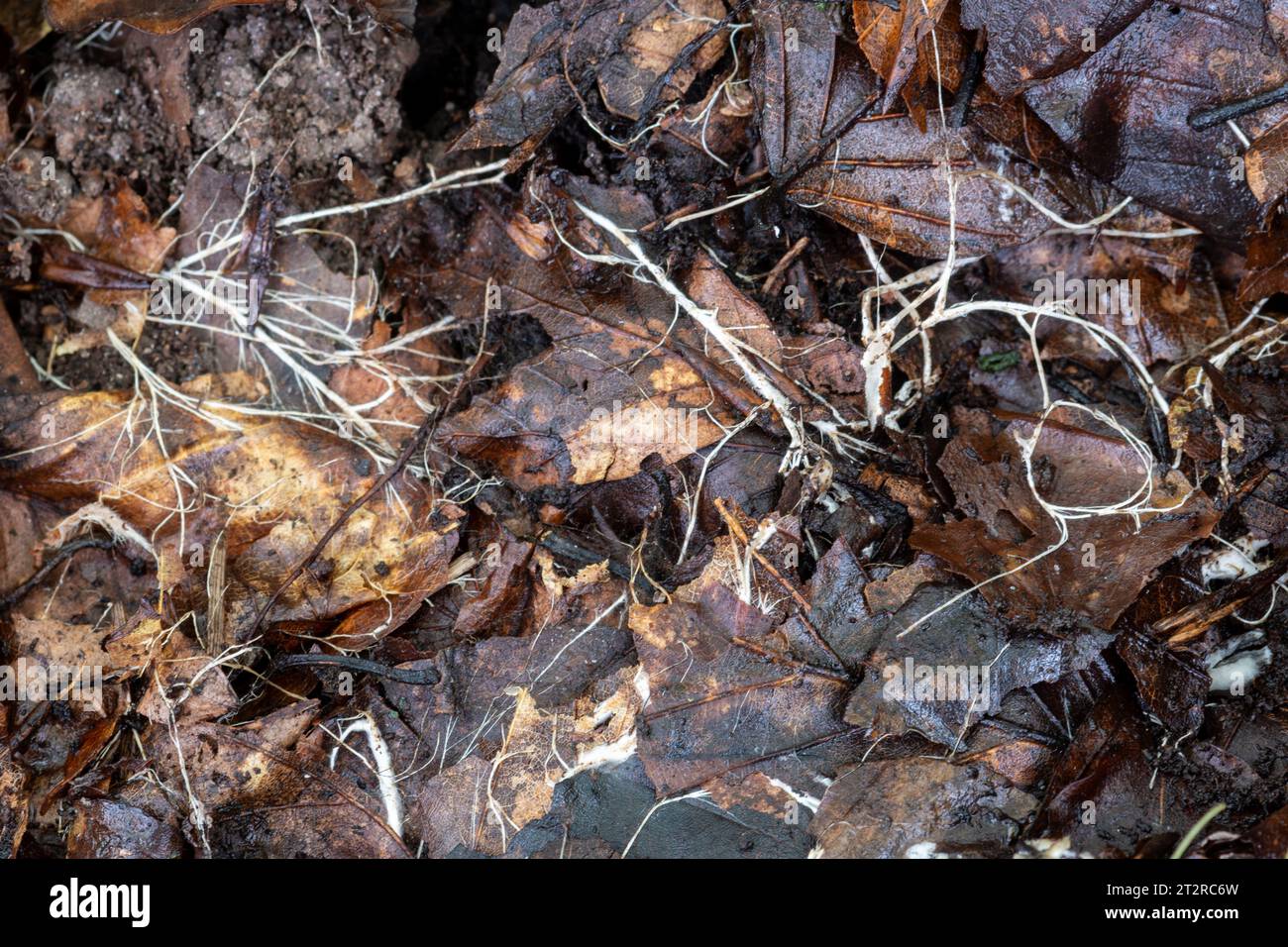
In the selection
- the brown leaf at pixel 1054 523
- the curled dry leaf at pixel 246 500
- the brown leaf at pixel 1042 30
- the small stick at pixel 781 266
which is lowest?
the curled dry leaf at pixel 246 500

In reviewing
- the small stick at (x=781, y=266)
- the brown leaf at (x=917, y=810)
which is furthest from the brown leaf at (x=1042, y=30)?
the brown leaf at (x=917, y=810)

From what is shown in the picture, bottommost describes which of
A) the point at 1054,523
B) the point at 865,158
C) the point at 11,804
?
the point at 11,804

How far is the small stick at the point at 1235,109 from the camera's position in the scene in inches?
102

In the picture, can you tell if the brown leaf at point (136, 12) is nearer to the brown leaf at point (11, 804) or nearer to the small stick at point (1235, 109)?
the brown leaf at point (11, 804)

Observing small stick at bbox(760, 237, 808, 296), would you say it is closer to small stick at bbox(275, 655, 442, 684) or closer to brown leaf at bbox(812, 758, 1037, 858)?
brown leaf at bbox(812, 758, 1037, 858)

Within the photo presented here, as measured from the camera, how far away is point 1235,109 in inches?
104

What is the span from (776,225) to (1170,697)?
5.74ft

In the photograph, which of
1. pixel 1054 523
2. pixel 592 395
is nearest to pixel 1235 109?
pixel 1054 523

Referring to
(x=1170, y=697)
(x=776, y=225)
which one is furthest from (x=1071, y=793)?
(x=776, y=225)

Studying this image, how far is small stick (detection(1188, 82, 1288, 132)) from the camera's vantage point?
260 cm

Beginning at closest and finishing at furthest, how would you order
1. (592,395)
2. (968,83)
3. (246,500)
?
(968,83)
(592,395)
(246,500)

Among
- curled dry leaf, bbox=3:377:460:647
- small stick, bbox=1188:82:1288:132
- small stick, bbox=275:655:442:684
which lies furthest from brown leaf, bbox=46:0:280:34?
small stick, bbox=1188:82:1288:132

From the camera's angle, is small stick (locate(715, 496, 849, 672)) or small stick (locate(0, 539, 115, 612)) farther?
small stick (locate(0, 539, 115, 612))

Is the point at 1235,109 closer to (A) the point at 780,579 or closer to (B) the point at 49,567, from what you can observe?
(A) the point at 780,579
